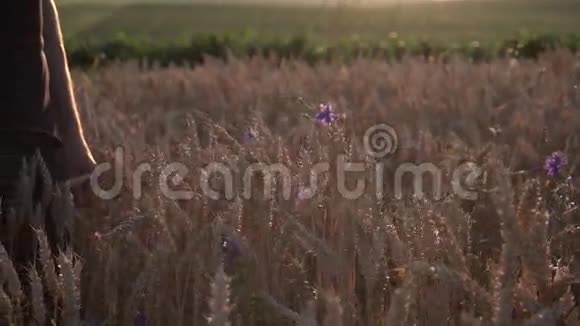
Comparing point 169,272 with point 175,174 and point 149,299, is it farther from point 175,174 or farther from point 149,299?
point 175,174

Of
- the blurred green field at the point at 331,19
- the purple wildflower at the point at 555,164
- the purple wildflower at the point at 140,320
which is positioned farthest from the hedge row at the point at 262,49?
the purple wildflower at the point at 140,320

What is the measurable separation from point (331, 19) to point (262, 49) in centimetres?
1114

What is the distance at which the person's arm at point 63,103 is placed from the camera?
1.71m

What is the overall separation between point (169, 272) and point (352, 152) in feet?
1.10

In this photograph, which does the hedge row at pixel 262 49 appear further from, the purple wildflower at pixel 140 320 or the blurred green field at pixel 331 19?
the purple wildflower at pixel 140 320

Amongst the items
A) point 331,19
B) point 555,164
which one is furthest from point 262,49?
point 331,19

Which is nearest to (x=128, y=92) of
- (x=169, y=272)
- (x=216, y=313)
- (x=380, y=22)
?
(x=169, y=272)

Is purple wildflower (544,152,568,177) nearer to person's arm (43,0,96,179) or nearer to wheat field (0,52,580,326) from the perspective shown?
wheat field (0,52,580,326)

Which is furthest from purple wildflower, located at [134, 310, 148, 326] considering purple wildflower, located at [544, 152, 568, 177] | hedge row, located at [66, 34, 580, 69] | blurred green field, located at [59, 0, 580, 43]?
blurred green field, located at [59, 0, 580, 43]

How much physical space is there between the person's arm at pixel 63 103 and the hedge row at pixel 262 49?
7.16 meters

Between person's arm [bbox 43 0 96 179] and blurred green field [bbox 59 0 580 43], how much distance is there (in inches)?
616

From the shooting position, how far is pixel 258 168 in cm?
138

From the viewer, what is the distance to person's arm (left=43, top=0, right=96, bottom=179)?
67.2 inches

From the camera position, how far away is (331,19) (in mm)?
20766
